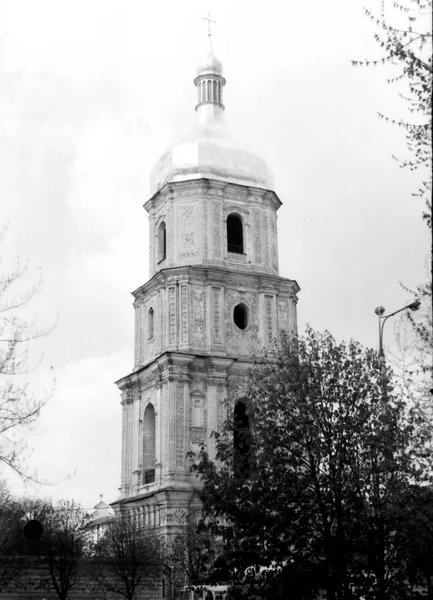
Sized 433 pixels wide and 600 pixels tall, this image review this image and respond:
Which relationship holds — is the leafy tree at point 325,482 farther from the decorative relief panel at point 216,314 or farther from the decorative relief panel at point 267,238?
the decorative relief panel at point 267,238

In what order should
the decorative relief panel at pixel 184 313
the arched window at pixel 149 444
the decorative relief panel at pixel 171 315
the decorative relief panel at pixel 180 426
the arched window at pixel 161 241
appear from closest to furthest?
1. the decorative relief panel at pixel 180 426
2. the decorative relief panel at pixel 184 313
3. the decorative relief panel at pixel 171 315
4. the arched window at pixel 149 444
5. the arched window at pixel 161 241

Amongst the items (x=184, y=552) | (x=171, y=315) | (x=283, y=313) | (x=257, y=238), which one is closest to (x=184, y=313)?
(x=171, y=315)

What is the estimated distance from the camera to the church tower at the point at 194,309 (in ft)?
157


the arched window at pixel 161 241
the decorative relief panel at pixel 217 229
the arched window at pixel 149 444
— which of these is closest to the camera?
the arched window at pixel 149 444

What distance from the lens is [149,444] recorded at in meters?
51.1

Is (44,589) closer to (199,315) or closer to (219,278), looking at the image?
(199,315)

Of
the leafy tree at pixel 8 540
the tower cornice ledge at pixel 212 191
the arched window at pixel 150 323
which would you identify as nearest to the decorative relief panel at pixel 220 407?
the arched window at pixel 150 323

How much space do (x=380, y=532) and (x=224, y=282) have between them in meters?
27.8

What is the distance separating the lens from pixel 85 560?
45156 mm

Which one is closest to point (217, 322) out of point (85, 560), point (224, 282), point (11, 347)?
point (224, 282)

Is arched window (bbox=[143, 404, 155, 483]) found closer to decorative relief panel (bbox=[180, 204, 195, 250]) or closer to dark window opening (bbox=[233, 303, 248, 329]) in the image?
dark window opening (bbox=[233, 303, 248, 329])

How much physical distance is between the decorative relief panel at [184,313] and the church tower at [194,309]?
0.06 metres

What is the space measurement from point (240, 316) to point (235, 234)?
181 inches

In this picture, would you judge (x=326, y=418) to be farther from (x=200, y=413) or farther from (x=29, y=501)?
(x=29, y=501)
